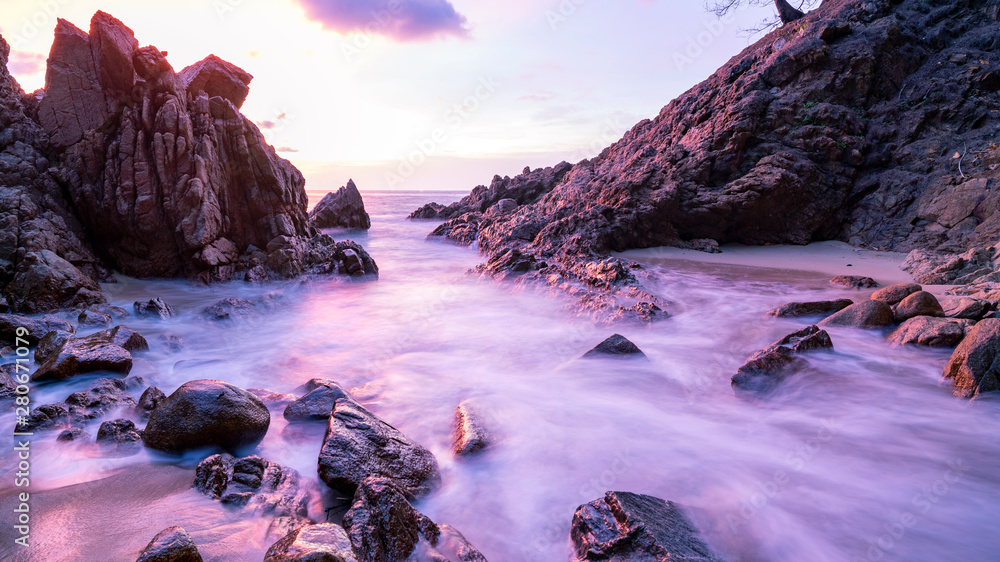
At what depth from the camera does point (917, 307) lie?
5.88 metres

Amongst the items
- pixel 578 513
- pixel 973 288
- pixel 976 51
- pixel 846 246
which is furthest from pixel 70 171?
pixel 976 51

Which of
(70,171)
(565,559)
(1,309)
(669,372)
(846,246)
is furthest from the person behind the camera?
(846,246)

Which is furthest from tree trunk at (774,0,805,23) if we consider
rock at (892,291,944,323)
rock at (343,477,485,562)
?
rock at (343,477,485,562)

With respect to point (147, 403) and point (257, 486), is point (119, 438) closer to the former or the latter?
point (147, 403)

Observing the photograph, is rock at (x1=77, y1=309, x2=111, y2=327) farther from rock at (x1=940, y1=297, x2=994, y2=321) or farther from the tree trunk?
the tree trunk

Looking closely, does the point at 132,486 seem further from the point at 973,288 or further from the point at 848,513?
the point at 973,288

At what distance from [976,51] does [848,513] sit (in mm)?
16393

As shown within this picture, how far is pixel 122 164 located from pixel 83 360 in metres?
6.34

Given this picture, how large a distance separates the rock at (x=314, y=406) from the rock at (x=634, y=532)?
254 centimetres

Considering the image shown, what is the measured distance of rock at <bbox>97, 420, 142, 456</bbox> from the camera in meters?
3.39

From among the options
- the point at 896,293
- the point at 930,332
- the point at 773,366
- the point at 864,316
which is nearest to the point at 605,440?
the point at 773,366

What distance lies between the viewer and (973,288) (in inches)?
255

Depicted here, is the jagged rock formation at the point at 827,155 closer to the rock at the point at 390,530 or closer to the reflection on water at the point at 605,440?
the reflection on water at the point at 605,440

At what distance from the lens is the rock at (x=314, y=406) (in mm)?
4137
